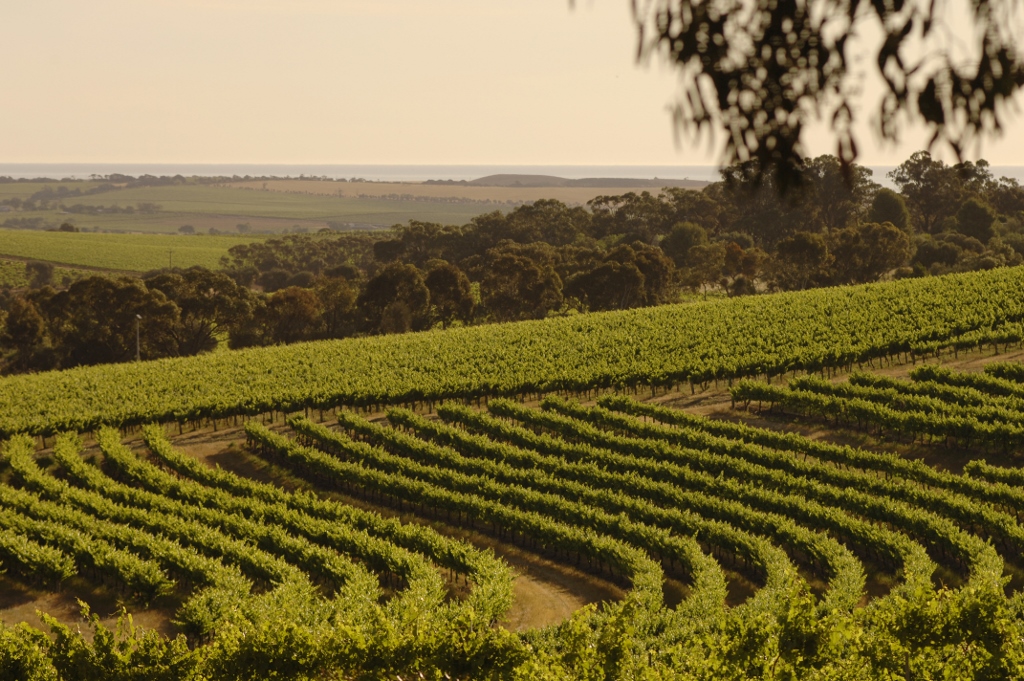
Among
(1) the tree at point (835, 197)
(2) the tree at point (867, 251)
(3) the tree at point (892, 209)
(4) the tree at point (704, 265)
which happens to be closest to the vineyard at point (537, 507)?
(2) the tree at point (867, 251)

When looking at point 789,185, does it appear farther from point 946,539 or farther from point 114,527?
point 114,527

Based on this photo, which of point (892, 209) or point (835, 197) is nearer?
point (892, 209)

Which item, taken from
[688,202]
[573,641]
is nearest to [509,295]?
[688,202]

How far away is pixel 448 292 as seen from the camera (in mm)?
81750

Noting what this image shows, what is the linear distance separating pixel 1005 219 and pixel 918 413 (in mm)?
90813

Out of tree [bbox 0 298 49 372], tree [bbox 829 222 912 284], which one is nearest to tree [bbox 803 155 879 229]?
tree [bbox 829 222 912 284]

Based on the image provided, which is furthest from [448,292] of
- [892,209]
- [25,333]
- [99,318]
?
[892,209]

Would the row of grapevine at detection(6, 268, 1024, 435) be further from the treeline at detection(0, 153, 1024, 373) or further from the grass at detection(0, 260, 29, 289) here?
the grass at detection(0, 260, 29, 289)

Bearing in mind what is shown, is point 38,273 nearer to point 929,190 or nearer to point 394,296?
point 394,296

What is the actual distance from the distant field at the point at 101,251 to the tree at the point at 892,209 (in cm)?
8900

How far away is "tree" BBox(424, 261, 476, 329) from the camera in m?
81.7

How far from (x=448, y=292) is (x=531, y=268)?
729cm

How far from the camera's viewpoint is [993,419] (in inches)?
1615

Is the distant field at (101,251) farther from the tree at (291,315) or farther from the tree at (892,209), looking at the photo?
the tree at (892,209)
